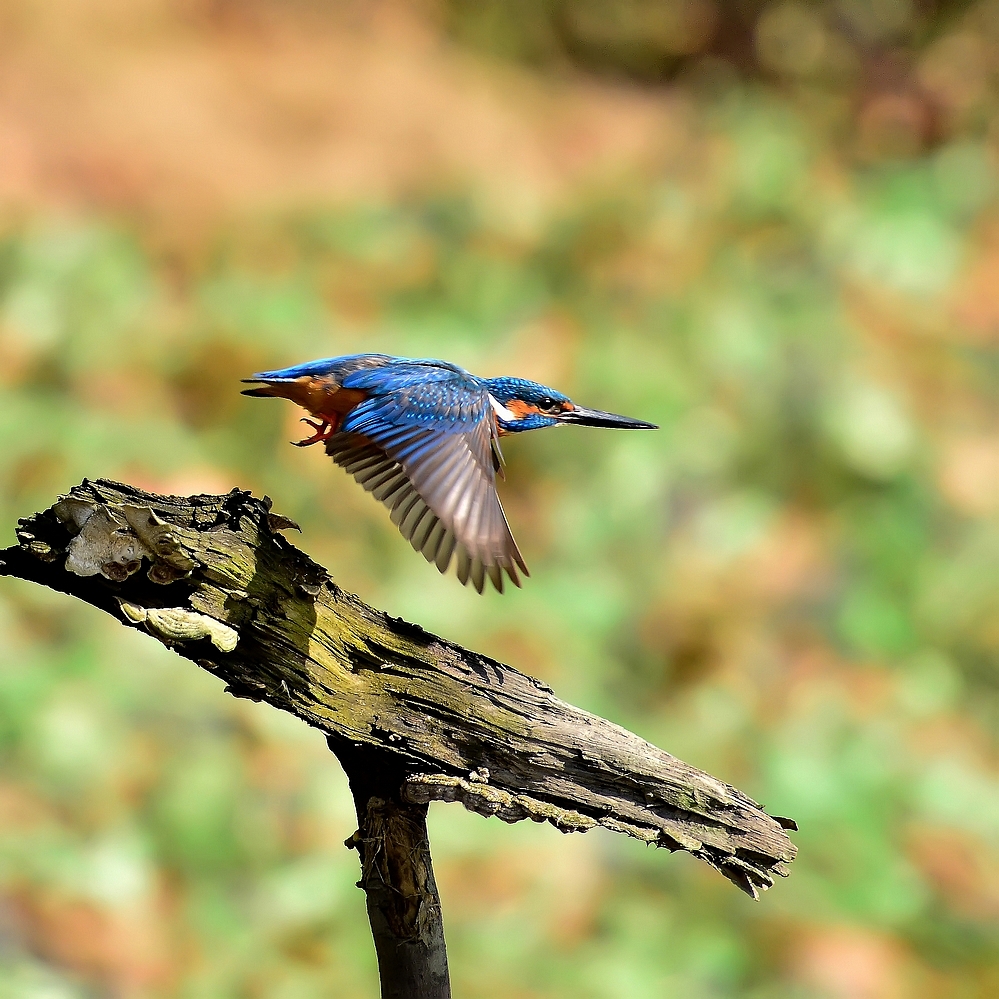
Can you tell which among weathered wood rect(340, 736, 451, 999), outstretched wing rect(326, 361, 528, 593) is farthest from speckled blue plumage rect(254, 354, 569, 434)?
weathered wood rect(340, 736, 451, 999)

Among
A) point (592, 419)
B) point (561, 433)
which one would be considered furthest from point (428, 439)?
point (561, 433)

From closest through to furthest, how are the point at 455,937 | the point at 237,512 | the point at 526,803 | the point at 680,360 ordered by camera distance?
the point at 237,512 → the point at 526,803 → the point at 455,937 → the point at 680,360

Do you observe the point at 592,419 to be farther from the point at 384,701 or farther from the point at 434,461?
the point at 384,701

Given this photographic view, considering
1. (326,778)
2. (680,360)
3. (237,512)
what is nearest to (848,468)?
(680,360)

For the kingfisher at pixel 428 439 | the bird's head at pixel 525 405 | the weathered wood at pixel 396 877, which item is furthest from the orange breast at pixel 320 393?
the weathered wood at pixel 396 877

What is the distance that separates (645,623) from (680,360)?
870mm

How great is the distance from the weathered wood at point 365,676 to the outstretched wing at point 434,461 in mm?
119

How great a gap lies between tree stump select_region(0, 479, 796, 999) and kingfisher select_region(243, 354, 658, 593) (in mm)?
125

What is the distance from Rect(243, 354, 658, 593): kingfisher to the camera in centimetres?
125

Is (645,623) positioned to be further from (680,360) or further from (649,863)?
(680,360)

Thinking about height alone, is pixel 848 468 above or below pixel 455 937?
above

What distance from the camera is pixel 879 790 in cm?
302

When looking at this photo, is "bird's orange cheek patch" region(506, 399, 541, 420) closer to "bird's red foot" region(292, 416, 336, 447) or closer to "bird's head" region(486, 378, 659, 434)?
"bird's head" region(486, 378, 659, 434)

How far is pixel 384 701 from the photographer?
1.28 m
